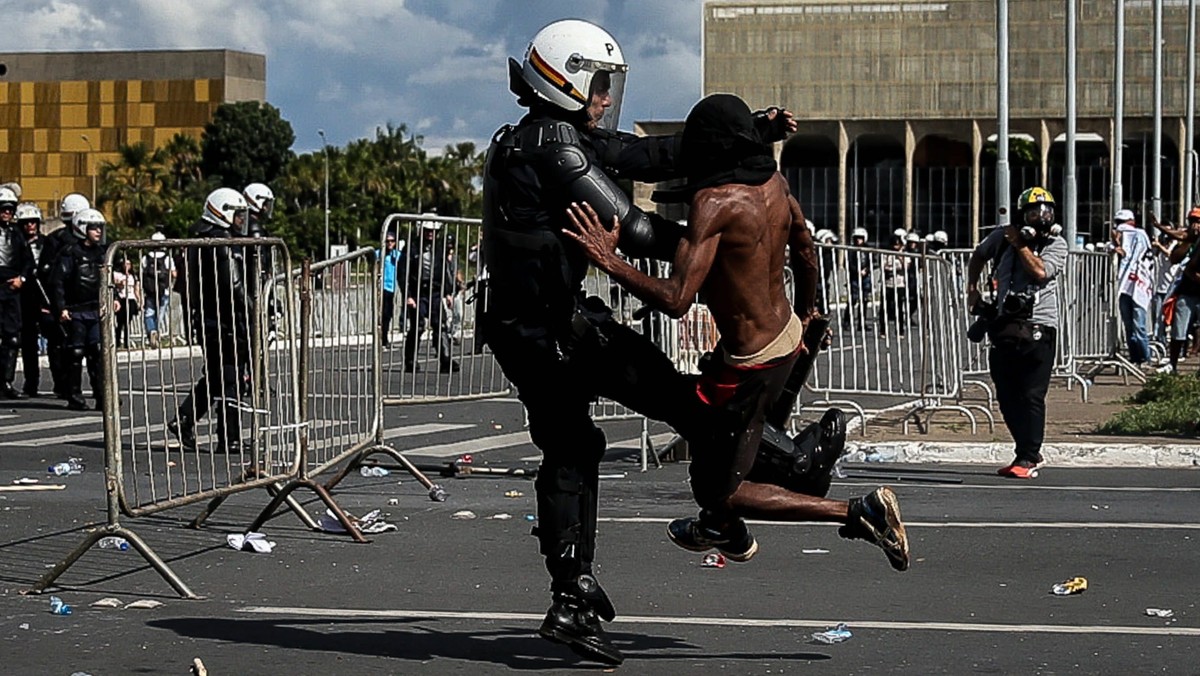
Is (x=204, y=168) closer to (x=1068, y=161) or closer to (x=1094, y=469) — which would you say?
(x=1068, y=161)

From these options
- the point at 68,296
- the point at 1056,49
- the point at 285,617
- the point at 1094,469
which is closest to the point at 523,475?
the point at 1094,469

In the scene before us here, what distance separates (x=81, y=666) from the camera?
6.37 meters

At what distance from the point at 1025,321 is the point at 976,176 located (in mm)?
85643

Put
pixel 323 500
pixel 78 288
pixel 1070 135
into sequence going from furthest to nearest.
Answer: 1. pixel 1070 135
2. pixel 78 288
3. pixel 323 500

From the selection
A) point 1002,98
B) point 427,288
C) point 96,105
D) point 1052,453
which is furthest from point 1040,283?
point 96,105

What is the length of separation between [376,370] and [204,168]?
116m

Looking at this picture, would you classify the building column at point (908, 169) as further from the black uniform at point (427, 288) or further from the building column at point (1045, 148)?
the black uniform at point (427, 288)

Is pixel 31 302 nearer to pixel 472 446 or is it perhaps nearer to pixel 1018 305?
pixel 472 446

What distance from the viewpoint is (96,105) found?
465ft

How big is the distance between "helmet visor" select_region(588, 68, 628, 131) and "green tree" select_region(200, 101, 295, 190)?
381 feet

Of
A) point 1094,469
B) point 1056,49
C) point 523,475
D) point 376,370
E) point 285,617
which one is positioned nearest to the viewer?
point 285,617

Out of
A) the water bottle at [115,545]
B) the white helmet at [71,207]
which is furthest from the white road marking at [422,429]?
the water bottle at [115,545]

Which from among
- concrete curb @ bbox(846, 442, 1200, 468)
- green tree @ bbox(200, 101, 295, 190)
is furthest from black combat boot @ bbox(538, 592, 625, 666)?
green tree @ bbox(200, 101, 295, 190)

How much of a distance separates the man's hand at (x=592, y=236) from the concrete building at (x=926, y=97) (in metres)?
89.5
